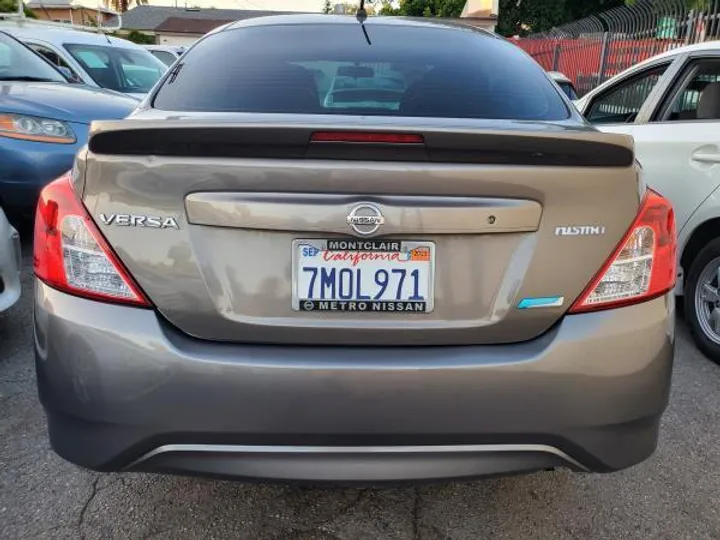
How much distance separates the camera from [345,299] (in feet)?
5.48

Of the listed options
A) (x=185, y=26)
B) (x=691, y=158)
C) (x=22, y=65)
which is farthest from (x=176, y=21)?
(x=691, y=158)

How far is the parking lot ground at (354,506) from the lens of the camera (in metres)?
2.15

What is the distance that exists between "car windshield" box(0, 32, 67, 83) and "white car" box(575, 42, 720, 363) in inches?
184

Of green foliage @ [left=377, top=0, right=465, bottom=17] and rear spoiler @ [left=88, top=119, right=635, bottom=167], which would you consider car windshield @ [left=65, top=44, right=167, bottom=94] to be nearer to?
rear spoiler @ [left=88, top=119, right=635, bottom=167]

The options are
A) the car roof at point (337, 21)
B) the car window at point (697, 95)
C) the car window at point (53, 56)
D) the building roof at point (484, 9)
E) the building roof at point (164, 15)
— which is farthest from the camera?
the building roof at point (164, 15)

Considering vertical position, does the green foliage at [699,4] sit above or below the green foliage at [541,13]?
above

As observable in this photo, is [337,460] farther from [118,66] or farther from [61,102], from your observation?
[118,66]

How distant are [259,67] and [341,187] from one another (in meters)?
0.93

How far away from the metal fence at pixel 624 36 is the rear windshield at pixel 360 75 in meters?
7.04

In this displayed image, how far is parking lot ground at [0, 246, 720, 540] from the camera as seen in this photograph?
7.06 feet

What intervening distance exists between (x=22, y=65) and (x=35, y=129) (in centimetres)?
161

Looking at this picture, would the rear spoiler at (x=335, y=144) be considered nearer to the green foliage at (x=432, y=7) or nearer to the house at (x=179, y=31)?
the green foliage at (x=432, y=7)

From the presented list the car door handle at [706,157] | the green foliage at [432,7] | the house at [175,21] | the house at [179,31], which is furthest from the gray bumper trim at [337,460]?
the house at [179,31]

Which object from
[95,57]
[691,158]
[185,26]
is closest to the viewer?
[691,158]
